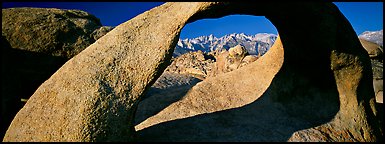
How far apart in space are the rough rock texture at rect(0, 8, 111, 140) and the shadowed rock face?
8.06 feet

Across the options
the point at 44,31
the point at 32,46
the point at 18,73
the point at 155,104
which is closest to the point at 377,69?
the point at 155,104

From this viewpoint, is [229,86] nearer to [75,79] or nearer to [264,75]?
[264,75]

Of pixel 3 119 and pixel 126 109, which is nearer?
pixel 126 109

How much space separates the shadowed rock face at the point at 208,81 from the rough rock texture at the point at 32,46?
8.06ft

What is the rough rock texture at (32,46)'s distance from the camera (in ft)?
17.4

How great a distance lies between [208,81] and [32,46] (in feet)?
11.5

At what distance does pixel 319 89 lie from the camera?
5648 mm

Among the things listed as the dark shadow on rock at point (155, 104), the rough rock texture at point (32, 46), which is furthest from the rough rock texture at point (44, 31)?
the dark shadow on rock at point (155, 104)

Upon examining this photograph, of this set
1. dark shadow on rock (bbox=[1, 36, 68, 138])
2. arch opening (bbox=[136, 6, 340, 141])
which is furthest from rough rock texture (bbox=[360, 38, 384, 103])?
dark shadow on rock (bbox=[1, 36, 68, 138])

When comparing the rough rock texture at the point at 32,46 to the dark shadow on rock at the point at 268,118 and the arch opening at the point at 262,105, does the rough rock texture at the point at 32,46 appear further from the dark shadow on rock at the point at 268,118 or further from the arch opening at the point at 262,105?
the dark shadow on rock at the point at 268,118

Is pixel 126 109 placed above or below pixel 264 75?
below

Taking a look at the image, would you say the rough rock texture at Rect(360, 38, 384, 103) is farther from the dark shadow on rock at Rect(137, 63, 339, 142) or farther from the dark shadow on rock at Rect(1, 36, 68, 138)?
the dark shadow on rock at Rect(1, 36, 68, 138)

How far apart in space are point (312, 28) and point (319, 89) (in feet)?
5.06

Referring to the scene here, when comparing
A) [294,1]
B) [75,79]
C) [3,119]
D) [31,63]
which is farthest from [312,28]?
[3,119]
